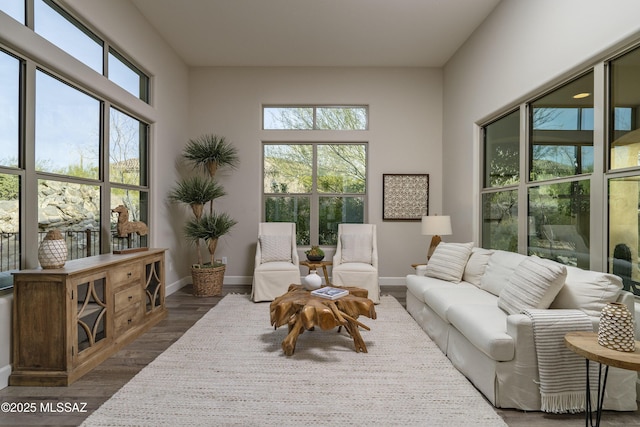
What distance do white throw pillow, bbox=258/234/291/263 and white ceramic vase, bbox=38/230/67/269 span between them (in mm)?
2535

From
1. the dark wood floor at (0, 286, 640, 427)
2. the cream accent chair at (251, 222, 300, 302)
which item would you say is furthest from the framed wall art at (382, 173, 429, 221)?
the dark wood floor at (0, 286, 640, 427)

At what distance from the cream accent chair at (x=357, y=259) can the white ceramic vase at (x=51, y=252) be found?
2.79 meters

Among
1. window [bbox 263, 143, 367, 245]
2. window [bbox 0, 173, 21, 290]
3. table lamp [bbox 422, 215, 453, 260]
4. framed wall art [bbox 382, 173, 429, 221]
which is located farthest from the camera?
window [bbox 263, 143, 367, 245]

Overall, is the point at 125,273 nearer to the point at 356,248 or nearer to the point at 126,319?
the point at 126,319

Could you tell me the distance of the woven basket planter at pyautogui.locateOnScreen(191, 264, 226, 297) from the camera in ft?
14.8

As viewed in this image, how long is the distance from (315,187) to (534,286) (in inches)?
146

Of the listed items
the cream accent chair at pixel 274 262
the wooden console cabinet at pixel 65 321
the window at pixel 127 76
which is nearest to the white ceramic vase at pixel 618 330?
the wooden console cabinet at pixel 65 321

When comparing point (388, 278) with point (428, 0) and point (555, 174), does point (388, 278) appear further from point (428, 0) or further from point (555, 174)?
point (428, 0)

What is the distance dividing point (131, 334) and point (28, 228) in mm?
1185

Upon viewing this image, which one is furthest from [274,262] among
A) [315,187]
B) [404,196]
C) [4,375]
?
[4,375]

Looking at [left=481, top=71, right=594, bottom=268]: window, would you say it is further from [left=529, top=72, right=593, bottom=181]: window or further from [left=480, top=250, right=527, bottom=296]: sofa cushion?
[left=480, top=250, right=527, bottom=296]: sofa cushion

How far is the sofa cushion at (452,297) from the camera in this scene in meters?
2.70

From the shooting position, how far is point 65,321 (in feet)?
7.23

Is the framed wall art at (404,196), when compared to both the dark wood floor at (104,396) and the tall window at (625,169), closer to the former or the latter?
the tall window at (625,169)
